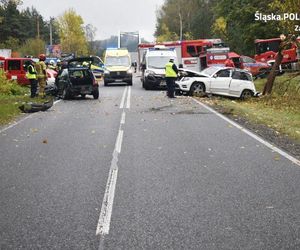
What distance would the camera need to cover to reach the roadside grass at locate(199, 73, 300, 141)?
1388 centimetres

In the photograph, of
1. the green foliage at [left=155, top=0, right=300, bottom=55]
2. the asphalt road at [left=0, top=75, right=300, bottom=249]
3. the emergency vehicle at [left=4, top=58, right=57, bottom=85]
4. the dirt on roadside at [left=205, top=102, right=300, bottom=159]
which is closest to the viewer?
the asphalt road at [left=0, top=75, right=300, bottom=249]

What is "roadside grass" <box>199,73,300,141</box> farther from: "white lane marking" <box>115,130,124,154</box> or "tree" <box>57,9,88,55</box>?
"tree" <box>57,9,88,55</box>

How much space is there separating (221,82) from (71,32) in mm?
62140

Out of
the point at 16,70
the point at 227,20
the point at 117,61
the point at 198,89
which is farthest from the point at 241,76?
the point at 227,20

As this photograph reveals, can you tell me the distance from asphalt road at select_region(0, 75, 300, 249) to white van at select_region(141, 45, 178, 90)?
53.6 feet

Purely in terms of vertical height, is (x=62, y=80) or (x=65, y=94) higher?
(x=62, y=80)

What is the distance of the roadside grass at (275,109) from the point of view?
13.9m

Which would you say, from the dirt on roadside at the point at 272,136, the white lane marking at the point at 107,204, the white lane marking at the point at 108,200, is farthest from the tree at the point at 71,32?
the white lane marking at the point at 107,204

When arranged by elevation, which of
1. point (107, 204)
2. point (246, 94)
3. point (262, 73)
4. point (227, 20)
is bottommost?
point (107, 204)

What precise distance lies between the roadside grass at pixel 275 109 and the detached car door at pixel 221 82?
401 millimetres

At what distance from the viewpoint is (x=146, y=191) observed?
6.73 metres

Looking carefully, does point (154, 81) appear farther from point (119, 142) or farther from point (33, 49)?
point (33, 49)

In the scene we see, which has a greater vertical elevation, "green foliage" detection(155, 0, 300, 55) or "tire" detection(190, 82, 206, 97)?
"green foliage" detection(155, 0, 300, 55)

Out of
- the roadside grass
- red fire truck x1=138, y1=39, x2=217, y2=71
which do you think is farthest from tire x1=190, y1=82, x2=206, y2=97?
red fire truck x1=138, y1=39, x2=217, y2=71
